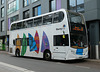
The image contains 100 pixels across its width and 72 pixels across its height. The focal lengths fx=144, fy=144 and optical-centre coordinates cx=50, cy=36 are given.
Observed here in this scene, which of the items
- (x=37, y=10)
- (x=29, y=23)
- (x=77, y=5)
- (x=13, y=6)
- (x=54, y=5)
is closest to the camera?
(x=29, y=23)

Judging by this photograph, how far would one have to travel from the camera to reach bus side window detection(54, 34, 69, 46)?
38.1ft

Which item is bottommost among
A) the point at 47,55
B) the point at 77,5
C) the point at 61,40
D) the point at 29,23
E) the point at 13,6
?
the point at 47,55

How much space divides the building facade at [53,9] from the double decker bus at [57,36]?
2548 millimetres

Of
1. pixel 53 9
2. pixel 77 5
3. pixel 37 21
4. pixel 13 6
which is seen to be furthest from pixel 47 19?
pixel 13 6

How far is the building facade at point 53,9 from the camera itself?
14742 millimetres

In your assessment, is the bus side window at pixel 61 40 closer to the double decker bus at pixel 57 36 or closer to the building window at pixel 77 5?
the double decker bus at pixel 57 36

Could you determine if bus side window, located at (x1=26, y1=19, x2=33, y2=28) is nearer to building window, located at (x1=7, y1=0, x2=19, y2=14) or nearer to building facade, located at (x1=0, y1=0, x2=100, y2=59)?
building facade, located at (x1=0, y1=0, x2=100, y2=59)

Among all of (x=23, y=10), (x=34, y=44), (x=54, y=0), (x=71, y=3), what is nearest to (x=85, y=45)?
(x=34, y=44)

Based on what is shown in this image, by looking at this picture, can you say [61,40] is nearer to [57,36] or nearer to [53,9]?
[57,36]

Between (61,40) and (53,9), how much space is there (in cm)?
949

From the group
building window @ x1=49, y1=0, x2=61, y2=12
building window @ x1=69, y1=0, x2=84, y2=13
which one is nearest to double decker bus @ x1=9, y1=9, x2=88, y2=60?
building window @ x1=69, y1=0, x2=84, y2=13

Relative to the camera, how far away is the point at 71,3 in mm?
17781

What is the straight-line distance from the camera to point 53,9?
20.6 meters

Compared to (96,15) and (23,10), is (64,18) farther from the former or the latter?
(23,10)
